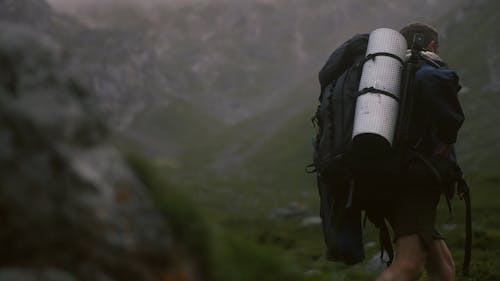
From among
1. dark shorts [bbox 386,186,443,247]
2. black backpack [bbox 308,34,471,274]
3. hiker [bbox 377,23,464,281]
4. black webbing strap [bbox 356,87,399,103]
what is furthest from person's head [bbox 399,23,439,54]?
dark shorts [bbox 386,186,443,247]

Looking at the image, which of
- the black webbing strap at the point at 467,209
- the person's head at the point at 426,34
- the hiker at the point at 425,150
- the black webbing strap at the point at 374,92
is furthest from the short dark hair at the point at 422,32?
the black webbing strap at the point at 467,209

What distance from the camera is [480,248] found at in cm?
1958

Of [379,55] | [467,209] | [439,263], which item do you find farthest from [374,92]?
[439,263]

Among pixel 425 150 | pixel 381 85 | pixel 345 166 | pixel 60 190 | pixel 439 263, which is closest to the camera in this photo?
pixel 60 190

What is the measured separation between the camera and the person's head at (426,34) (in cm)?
859

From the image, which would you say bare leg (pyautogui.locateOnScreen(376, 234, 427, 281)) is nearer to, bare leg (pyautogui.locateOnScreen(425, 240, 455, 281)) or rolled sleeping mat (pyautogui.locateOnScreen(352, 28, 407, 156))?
bare leg (pyautogui.locateOnScreen(425, 240, 455, 281))

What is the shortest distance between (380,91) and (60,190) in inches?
198

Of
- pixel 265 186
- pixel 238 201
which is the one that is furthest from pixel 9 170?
pixel 265 186

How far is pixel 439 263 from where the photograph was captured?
7.80 meters

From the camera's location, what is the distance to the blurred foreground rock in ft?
11.1

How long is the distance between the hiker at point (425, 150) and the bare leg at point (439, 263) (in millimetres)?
259

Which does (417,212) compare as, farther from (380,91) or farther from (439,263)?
(380,91)

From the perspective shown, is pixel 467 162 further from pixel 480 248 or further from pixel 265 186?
pixel 480 248

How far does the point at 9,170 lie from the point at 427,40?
668 cm
